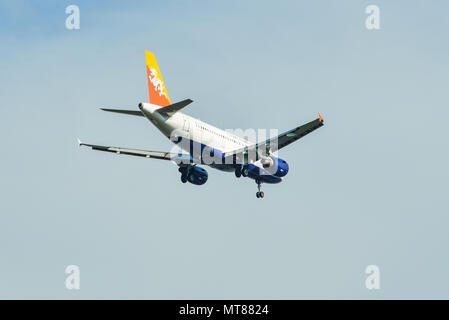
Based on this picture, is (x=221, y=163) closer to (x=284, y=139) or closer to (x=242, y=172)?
(x=242, y=172)

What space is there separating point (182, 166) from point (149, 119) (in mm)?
8412

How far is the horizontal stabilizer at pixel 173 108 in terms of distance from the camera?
210 ft

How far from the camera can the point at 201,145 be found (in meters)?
70.6

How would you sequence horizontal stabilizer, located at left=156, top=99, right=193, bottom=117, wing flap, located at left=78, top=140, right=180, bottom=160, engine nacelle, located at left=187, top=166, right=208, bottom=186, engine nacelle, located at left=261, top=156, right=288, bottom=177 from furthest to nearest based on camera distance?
engine nacelle, located at left=187, top=166, right=208, bottom=186 → engine nacelle, located at left=261, top=156, right=288, bottom=177 → wing flap, located at left=78, top=140, right=180, bottom=160 → horizontal stabilizer, located at left=156, top=99, right=193, bottom=117

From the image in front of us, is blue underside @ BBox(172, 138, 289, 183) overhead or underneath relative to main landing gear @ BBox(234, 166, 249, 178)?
overhead

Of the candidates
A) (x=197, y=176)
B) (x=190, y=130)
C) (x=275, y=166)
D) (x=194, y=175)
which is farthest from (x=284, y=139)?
(x=194, y=175)

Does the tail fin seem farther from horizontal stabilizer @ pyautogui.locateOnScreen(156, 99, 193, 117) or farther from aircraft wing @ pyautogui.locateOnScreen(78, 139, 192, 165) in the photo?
aircraft wing @ pyautogui.locateOnScreen(78, 139, 192, 165)

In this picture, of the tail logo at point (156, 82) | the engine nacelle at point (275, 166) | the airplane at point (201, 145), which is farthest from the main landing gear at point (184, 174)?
the tail logo at point (156, 82)

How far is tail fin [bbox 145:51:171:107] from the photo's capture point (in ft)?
227

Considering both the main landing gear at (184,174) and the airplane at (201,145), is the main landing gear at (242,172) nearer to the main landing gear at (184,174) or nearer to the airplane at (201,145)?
the airplane at (201,145)

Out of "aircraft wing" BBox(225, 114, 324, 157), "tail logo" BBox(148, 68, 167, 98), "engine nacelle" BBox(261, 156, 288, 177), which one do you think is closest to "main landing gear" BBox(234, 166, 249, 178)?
"aircraft wing" BBox(225, 114, 324, 157)
